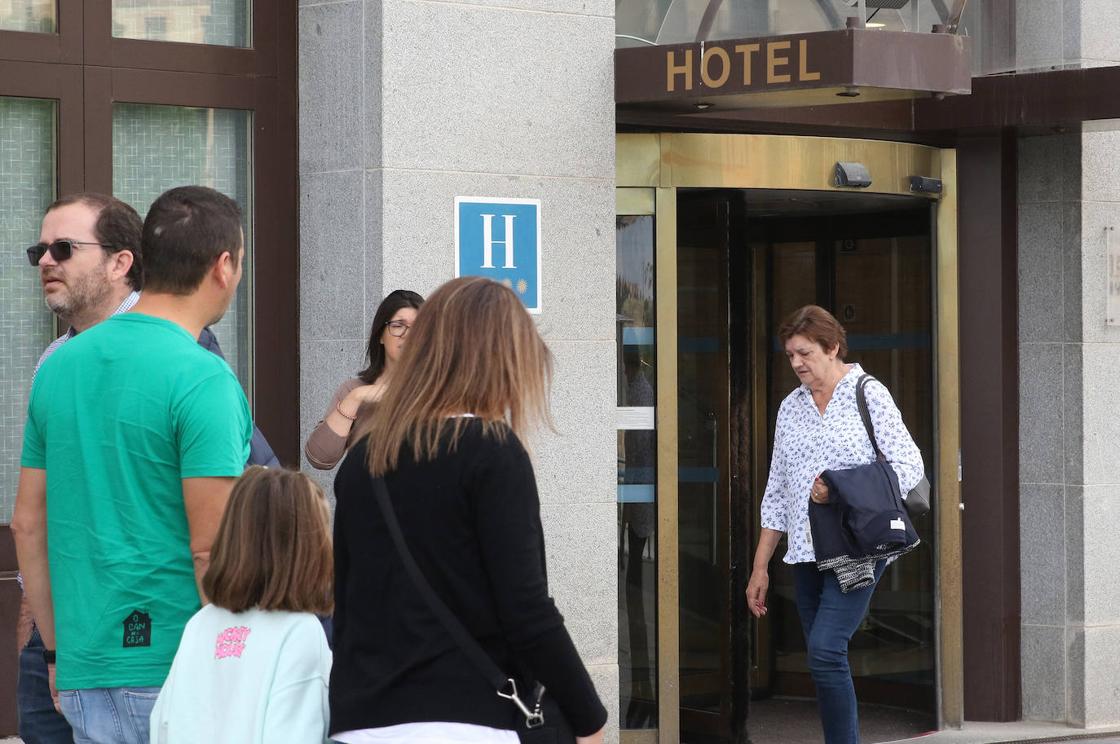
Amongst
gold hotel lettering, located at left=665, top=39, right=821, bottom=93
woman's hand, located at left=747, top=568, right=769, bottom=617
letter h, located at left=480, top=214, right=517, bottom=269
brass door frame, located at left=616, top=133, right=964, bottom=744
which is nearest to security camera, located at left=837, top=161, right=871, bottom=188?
brass door frame, located at left=616, top=133, right=964, bottom=744

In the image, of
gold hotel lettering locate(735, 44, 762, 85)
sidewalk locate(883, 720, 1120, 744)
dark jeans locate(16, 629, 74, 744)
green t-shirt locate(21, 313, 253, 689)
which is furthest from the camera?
sidewalk locate(883, 720, 1120, 744)

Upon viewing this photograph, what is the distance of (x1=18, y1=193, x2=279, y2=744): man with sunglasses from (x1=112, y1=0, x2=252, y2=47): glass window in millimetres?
2943

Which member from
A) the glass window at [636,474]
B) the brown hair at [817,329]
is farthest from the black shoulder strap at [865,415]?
the glass window at [636,474]

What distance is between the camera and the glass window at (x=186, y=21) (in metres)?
6.55

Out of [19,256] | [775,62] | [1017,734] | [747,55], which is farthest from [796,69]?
[1017,734]

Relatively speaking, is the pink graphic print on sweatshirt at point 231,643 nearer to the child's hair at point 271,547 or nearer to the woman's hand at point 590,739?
the child's hair at point 271,547

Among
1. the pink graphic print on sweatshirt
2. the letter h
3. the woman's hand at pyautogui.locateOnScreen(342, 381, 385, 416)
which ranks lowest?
the pink graphic print on sweatshirt

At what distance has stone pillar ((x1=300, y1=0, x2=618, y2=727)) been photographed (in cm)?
651

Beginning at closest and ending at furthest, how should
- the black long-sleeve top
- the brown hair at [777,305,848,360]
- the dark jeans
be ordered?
the black long-sleeve top → the dark jeans → the brown hair at [777,305,848,360]

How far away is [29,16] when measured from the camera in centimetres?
642

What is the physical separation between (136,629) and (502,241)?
3676 millimetres

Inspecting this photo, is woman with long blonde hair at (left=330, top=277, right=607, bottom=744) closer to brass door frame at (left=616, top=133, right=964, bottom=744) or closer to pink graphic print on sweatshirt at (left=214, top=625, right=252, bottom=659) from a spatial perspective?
pink graphic print on sweatshirt at (left=214, top=625, right=252, bottom=659)

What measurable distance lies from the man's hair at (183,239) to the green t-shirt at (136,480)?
91 millimetres

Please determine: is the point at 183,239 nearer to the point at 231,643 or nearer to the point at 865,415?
the point at 231,643
